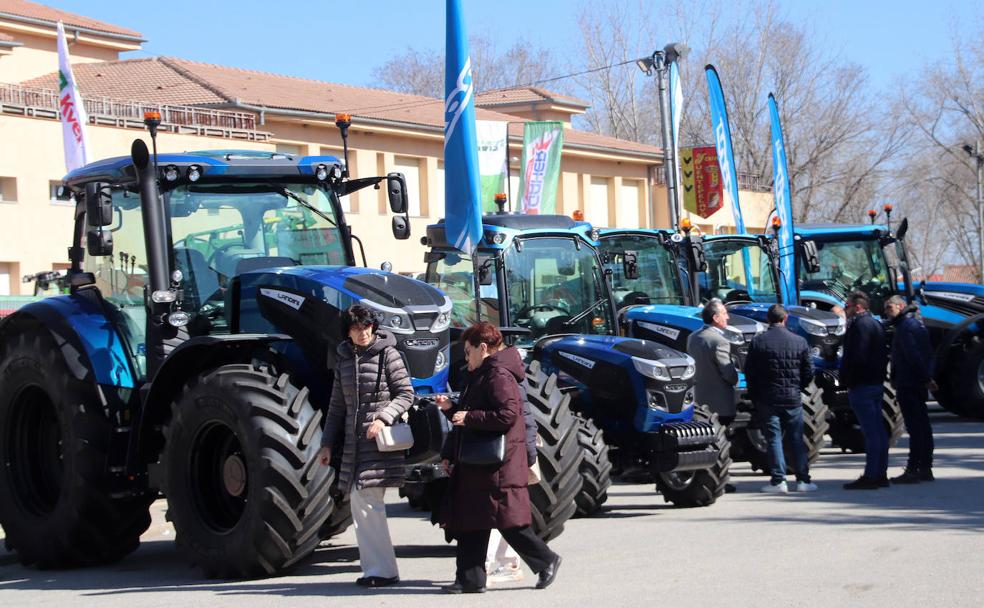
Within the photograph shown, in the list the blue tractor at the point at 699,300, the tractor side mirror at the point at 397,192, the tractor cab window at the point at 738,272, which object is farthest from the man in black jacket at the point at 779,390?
the tractor cab window at the point at 738,272

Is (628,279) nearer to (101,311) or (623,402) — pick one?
(623,402)

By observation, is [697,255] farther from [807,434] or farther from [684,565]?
[684,565]

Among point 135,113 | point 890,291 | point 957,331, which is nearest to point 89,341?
point 890,291

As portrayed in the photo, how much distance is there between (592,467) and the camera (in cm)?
1197

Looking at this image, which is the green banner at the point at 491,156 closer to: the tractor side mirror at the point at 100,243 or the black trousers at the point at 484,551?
the tractor side mirror at the point at 100,243

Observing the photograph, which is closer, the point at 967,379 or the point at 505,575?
the point at 505,575

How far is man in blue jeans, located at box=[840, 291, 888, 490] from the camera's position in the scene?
1384 centimetres

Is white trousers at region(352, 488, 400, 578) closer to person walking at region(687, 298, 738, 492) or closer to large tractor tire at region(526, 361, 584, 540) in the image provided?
large tractor tire at region(526, 361, 584, 540)

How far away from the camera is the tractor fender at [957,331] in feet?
70.7

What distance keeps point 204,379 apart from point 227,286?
1133 mm

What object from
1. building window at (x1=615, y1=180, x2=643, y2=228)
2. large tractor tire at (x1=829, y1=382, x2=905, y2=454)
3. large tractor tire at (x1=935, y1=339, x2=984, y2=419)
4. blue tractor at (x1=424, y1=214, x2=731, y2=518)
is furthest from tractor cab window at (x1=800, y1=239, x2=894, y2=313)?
building window at (x1=615, y1=180, x2=643, y2=228)

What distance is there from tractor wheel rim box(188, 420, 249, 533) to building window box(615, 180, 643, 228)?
4096 cm

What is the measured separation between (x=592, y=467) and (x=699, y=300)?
600cm

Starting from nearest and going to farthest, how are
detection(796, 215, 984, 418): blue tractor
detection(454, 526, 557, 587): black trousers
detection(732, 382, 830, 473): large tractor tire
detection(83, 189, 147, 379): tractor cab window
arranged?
detection(454, 526, 557, 587): black trousers → detection(83, 189, 147, 379): tractor cab window → detection(732, 382, 830, 473): large tractor tire → detection(796, 215, 984, 418): blue tractor
